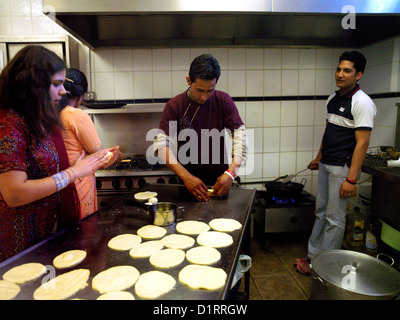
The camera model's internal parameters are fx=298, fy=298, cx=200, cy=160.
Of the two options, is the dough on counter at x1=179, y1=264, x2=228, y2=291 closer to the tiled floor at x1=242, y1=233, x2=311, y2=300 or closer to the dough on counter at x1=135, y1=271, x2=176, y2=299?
the dough on counter at x1=135, y1=271, x2=176, y2=299

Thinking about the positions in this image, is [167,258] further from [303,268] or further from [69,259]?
[303,268]

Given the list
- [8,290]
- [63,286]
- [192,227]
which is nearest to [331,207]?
[192,227]

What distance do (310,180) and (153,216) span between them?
257cm

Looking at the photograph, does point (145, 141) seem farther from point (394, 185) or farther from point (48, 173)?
point (394, 185)

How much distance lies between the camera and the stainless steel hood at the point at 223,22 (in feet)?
7.11

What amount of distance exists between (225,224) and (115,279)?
0.63 meters

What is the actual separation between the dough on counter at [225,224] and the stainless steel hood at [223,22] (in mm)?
1547

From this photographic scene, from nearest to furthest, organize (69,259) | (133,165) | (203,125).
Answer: (69,259)
(203,125)
(133,165)

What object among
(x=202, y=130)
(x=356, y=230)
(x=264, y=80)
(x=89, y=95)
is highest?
(x=264, y=80)

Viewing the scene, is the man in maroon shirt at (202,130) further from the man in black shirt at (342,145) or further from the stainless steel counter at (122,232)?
the man in black shirt at (342,145)

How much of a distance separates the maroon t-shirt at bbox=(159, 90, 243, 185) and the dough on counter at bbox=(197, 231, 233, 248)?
2.98 feet

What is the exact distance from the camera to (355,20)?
2662mm

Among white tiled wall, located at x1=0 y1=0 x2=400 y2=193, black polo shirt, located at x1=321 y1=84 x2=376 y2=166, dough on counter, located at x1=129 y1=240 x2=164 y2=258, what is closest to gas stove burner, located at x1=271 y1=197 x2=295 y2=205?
white tiled wall, located at x1=0 y1=0 x2=400 y2=193

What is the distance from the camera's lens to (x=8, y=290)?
975mm
